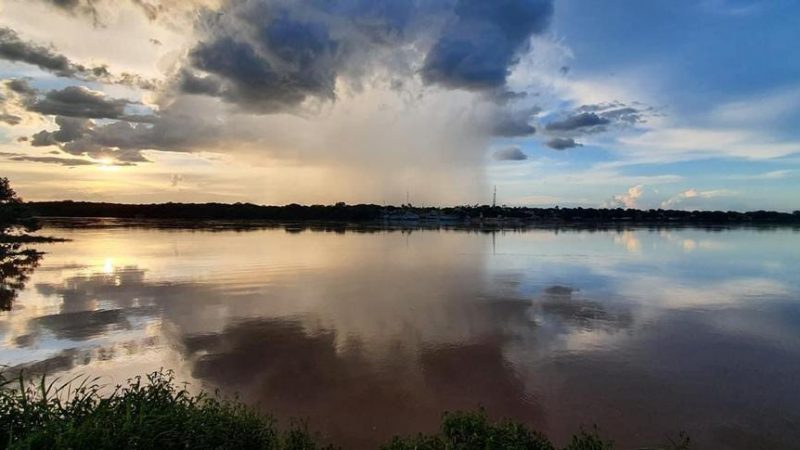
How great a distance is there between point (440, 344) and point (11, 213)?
1976 inches

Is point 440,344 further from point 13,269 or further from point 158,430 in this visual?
point 13,269

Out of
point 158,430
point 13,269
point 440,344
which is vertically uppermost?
point 158,430

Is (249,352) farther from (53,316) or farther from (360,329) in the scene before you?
(53,316)

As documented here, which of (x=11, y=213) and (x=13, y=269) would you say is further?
(x=11, y=213)

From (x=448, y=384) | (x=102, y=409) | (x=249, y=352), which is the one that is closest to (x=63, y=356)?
(x=249, y=352)

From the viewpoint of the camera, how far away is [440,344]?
663 inches

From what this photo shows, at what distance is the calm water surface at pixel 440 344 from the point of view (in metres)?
11.4

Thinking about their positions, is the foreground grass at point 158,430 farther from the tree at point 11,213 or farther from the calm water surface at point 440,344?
the tree at point 11,213

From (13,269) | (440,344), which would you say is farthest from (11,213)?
(440,344)

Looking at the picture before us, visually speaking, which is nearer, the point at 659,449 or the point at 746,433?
the point at 659,449

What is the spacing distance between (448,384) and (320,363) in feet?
13.7

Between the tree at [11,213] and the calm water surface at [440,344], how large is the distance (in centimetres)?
1831

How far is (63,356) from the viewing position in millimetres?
14508

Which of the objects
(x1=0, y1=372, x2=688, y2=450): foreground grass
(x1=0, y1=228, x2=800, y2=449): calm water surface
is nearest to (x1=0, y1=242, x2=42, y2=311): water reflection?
(x1=0, y1=228, x2=800, y2=449): calm water surface
